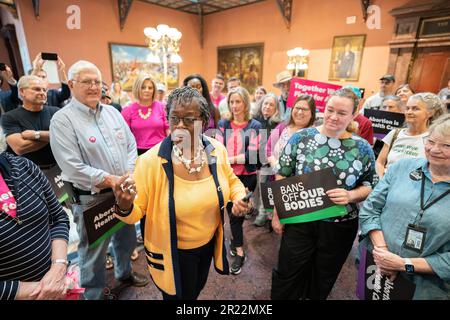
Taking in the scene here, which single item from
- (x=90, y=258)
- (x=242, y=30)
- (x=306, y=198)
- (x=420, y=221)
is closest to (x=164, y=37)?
(x=90, y=258)

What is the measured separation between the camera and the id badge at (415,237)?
126 cm

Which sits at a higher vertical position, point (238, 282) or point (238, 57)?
point (238, 57)

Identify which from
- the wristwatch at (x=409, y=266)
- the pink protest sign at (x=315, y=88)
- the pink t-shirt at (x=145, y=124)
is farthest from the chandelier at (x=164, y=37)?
the wristwatch at (x=409, y=266)

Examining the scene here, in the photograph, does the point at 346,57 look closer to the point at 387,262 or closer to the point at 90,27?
the point at 387,262

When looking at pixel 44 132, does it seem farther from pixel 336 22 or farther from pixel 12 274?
pixel 336 22

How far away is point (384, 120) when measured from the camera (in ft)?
10.5

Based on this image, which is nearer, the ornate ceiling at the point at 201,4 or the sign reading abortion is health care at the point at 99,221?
the sign reading abortion is health care at the point at 99,221

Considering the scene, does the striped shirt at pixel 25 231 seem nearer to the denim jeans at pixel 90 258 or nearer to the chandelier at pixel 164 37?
the denim jeans at pixel 90 258

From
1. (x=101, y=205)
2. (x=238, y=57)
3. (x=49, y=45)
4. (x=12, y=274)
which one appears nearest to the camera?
(x=12, y=274)

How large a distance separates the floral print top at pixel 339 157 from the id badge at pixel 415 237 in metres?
0.38

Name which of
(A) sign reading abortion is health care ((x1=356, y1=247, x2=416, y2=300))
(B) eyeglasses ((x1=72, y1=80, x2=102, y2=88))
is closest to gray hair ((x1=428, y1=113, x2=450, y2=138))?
(A) sign reading abortion is health care ((x1=356, y1=247, x2=416, y2=300))

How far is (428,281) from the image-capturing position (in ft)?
4.29
